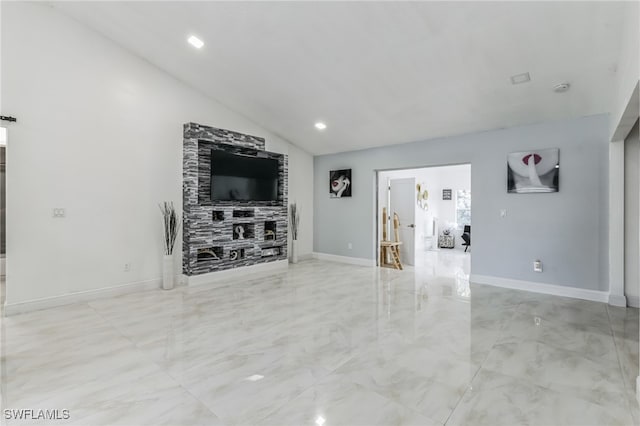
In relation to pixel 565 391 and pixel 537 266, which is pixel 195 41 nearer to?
pixel 565 391

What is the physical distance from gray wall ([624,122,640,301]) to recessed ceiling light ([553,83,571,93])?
111cm

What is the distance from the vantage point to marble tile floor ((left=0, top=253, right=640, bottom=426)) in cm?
202

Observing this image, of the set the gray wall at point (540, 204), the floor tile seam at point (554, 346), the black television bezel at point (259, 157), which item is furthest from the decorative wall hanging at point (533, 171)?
the black television bezel at point (259, 157)

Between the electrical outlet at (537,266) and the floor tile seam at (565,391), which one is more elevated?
the electrical outlet at (537,266)

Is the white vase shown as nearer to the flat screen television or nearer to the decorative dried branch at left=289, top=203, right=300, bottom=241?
the flat screen television

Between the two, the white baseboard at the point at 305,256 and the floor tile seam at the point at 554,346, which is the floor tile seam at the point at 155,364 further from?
the white baseboard at the point at 305,256

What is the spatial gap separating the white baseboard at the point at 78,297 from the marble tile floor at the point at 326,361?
15cm

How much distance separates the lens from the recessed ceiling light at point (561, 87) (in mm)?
3791

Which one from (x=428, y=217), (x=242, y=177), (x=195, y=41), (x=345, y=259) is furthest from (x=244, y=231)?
(x=428, y=217)

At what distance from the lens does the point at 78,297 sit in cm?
431

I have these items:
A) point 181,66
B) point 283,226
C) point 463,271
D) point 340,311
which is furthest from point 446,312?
point 181,66

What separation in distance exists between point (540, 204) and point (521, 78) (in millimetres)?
2019

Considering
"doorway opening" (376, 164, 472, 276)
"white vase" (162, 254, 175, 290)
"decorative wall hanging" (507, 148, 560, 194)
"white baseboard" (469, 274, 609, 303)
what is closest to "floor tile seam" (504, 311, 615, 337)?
"white baseboard" (469, 274, 609, 303)

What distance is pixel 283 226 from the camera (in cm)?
675
